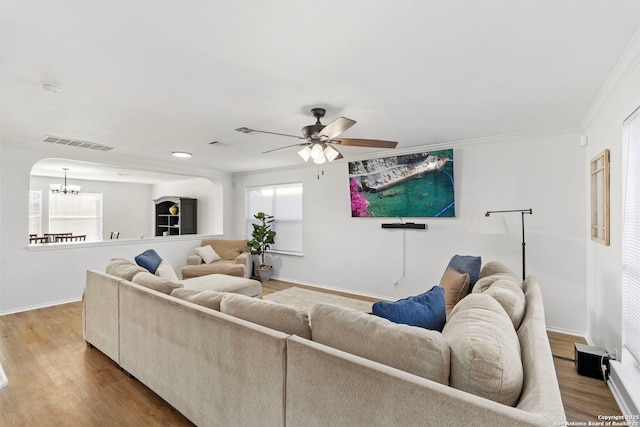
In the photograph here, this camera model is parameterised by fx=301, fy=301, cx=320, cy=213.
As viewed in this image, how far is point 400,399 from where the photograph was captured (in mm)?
1047

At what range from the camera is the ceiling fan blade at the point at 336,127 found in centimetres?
239

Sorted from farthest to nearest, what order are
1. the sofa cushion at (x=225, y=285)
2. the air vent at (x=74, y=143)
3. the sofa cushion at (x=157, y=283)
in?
the air vent at (x=74, y=143), the sofa cushion at (x=225, y=285), the sofa cushion at (x=157, y=283)

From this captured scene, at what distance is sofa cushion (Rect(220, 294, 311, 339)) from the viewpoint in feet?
5.05

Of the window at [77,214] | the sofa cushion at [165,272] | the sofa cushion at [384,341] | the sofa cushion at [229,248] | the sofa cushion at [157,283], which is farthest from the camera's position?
the window at [77,214]

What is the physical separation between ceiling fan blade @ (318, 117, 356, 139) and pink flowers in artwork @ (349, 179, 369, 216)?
2.29 m

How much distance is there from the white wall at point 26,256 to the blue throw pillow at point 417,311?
5.13m

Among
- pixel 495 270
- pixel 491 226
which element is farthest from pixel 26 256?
pixel 491 226

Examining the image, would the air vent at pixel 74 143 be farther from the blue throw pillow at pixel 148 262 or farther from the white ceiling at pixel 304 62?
the blue throw pillow at pixel 148 262

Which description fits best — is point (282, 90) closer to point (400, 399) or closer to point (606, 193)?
point (400, 399)

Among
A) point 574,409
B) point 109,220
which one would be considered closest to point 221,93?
point 574,409

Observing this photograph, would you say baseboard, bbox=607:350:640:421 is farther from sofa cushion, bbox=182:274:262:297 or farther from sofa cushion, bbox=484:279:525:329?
sofa cushion, bbox=182:274:262:297

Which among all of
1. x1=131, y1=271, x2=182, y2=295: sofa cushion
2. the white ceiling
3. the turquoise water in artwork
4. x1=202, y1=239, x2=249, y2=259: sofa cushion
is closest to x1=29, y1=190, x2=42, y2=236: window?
x1=202, y1=239, x2=249, y2=259: sofa cushion

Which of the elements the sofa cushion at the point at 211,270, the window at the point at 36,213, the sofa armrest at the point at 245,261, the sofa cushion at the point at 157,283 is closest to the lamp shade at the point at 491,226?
the sofa cushion at the point at 157,283

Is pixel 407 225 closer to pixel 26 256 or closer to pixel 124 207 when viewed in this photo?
pixel 26 256
